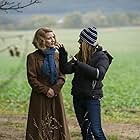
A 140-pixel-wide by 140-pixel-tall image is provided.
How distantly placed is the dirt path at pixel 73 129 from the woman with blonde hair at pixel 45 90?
2454 mm

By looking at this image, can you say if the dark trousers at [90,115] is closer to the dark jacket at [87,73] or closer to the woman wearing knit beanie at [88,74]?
the woman wearing knit beanie at [88,74]

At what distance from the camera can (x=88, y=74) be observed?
6.72m

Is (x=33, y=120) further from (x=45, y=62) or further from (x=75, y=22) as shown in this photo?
(x=75, y=22)

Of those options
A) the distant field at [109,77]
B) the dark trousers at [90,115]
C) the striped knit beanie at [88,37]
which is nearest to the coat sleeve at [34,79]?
the dark trousers at [90,115]

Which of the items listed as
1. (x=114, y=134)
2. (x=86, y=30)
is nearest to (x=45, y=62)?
(x=86, y=30)

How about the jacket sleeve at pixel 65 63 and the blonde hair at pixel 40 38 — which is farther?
the jacket sleeve at pixel 65 63

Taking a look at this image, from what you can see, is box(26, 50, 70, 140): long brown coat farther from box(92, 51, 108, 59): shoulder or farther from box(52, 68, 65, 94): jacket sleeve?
box(92, 51, 108, 59): shoulder

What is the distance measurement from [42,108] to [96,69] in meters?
0.88

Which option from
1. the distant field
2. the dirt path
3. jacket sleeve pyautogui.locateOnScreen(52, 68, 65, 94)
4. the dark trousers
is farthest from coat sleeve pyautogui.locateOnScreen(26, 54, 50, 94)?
the dirt path

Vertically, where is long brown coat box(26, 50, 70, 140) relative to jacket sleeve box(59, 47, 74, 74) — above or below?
below

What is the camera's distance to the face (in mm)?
6750

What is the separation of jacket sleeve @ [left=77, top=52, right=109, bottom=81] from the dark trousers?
395 mm

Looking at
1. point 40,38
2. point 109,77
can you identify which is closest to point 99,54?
point 40,38

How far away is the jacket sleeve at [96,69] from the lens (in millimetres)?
6672
